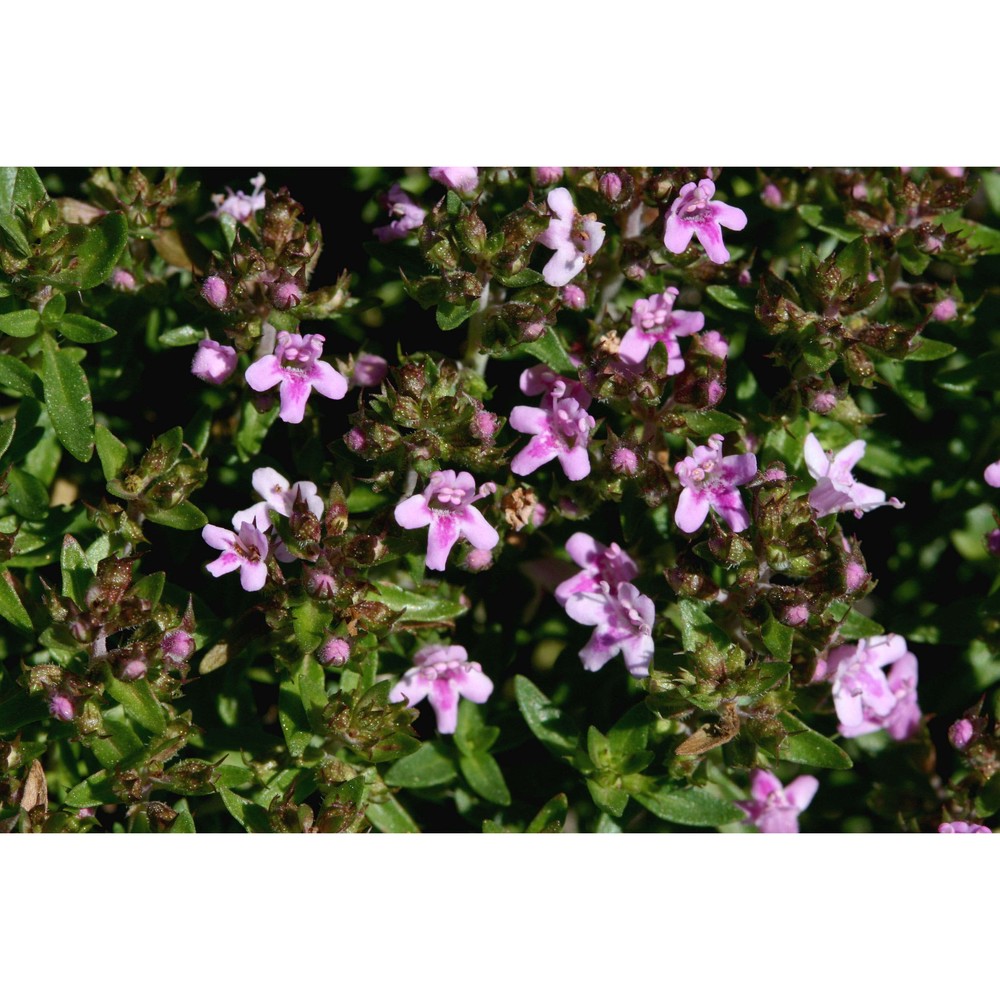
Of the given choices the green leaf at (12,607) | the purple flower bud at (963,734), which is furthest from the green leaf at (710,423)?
the green leaf at (12,607)

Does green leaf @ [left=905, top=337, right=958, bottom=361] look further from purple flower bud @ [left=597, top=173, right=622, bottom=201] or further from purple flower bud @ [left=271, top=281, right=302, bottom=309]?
purple flower bud @ [left=271, top=281, right=302, bottom=309]

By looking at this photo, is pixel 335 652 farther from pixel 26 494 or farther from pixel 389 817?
pixel 26 494

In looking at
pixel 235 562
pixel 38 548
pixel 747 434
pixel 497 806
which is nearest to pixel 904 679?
pixel 747 434

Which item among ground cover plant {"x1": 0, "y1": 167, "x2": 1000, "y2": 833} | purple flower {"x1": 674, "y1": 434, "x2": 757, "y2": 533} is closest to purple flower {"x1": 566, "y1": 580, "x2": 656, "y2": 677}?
ground cover plant {"x1": 0, "y1": 167, "x2": 1000, "y2": 833}

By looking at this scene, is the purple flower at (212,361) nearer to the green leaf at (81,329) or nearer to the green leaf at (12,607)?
the green leaf at (81,329)

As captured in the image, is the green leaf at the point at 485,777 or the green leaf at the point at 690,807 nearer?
the green leaf at the point at 690,807
